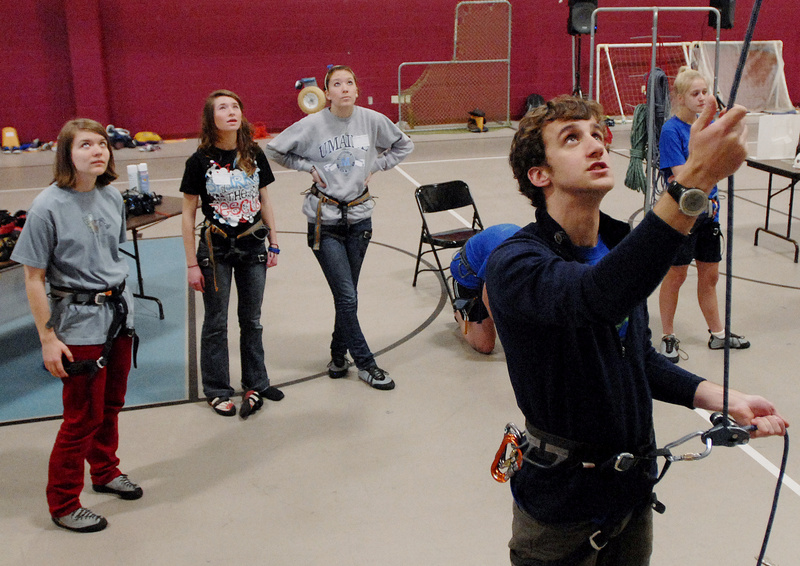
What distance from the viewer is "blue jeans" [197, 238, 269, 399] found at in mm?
3963

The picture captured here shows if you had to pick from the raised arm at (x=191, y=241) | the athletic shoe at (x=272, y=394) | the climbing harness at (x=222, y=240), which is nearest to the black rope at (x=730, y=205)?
the climbing harness at (x=222, y=240)

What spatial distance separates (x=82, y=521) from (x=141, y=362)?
6.01ft

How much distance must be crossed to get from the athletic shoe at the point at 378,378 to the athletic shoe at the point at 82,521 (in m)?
1.72

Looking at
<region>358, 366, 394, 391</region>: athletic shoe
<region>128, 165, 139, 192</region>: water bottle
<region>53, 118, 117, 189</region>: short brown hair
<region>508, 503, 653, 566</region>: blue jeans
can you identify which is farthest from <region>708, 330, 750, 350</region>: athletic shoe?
<region>128, 165, 139, 192</region>: water bottle

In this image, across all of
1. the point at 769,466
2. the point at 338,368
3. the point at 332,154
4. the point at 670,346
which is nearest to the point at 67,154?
the point at 332,154

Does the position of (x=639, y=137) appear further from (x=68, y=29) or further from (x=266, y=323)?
(x=68, y=29)

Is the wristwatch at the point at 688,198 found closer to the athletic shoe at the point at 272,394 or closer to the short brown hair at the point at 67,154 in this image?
the short brown hair at the point at 67,154

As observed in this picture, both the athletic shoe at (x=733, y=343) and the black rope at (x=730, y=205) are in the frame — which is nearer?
the black rope at (x=730, y=205)

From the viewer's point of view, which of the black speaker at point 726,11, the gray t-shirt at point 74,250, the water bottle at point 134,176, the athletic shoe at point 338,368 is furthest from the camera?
the black speaker at point 726,11

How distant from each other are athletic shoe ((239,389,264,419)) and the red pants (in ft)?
2.95

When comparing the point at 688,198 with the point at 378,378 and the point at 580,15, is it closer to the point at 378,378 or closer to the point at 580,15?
the point at 378,378

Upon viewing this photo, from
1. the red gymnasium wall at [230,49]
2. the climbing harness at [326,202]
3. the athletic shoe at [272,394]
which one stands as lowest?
the athletic shoe at [272,394]

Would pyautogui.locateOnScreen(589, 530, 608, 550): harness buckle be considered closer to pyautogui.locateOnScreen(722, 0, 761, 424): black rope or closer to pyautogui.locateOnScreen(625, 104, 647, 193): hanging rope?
pyautogui.locateOnScreen(722, 0, 761, 424): black rope

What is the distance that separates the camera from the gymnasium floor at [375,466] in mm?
3072
